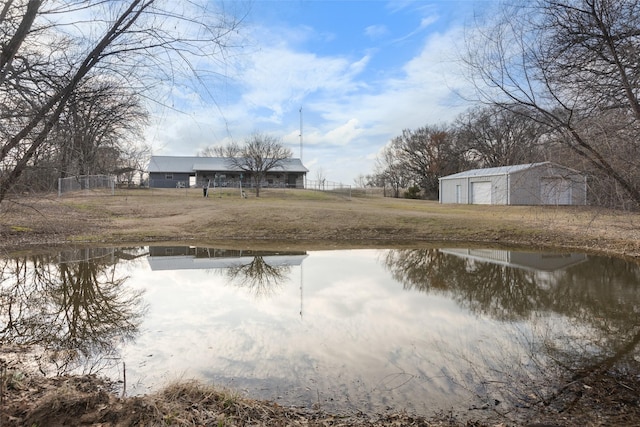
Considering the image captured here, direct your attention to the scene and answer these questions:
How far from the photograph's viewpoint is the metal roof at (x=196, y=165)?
5938cm

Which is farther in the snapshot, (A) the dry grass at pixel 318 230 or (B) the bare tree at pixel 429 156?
(B) the bare tree at pixel 429 156

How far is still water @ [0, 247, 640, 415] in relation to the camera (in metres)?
5.27

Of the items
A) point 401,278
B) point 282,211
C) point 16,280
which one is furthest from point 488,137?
point 16,280

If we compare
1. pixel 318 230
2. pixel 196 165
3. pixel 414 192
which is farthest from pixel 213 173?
pixel 318 230

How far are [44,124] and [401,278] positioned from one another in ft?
31.6

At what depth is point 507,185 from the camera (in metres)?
31.3

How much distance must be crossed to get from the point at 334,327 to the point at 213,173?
5611cm

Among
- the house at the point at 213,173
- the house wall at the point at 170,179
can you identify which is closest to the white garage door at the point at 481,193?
the house at the point at 213,173

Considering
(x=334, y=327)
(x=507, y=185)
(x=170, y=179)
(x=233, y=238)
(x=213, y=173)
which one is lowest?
(x=334, y=327)

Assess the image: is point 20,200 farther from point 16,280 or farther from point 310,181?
point 310,181

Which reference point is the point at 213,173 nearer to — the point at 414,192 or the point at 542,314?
the point at 414,192

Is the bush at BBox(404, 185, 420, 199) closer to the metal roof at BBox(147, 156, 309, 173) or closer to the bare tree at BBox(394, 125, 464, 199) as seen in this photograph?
the bare tree at BBox(394, 125, 464, 199)

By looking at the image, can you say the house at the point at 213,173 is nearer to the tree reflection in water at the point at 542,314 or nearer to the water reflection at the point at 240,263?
the water reflection at the point at 240,263

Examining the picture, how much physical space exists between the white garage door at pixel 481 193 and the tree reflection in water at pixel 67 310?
111ft
